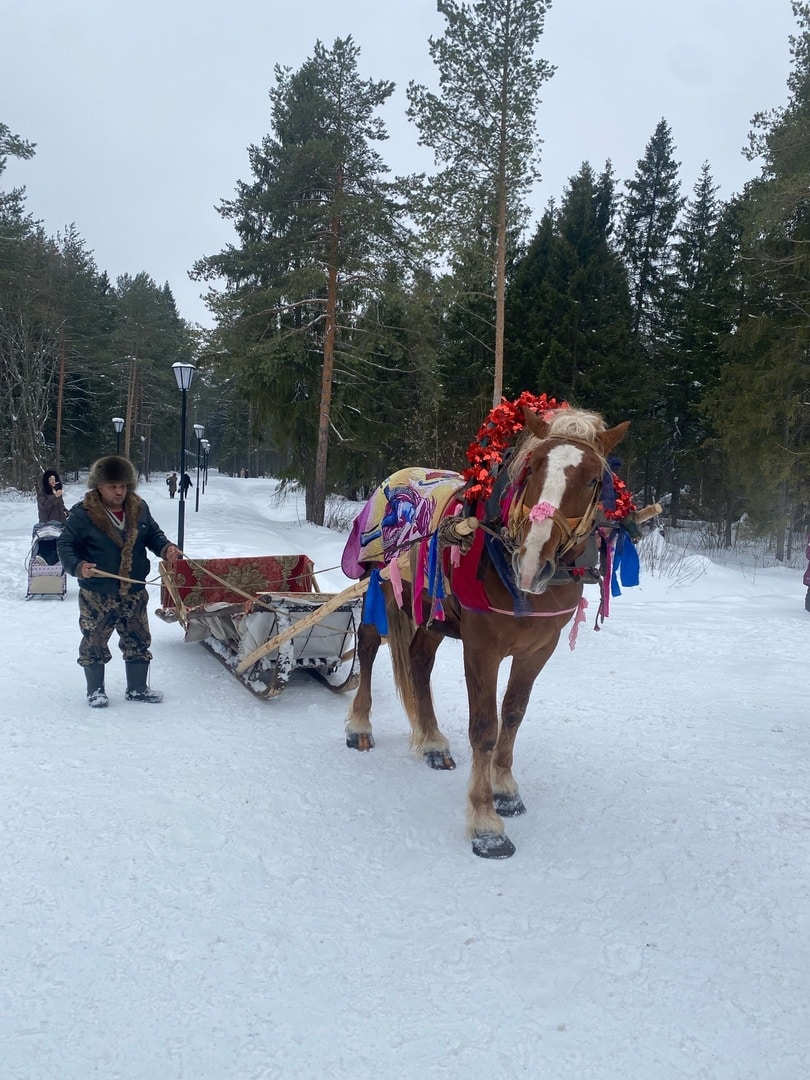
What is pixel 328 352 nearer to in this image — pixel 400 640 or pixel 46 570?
pixel 46 570

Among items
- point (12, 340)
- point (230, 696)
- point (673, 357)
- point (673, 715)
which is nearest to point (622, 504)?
point (673, 715)

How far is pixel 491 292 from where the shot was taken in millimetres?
18375

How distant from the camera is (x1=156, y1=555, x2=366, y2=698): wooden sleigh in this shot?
16.8ft

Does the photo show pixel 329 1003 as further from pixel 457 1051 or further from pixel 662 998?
pixel 662 998

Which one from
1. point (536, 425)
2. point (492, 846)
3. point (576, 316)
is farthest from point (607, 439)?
point (576, 316)

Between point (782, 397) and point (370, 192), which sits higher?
point (370, 192)

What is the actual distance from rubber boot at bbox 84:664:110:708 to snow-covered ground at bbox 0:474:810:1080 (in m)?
0.09

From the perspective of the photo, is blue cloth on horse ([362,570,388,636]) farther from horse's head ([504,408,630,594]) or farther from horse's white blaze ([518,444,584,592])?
horse's white blaze ([518,444,584,592])

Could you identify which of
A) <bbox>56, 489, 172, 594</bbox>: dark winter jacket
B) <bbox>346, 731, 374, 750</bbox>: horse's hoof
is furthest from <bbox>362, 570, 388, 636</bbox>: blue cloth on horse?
<bbox>56, 489, 172, 594</bbox>: dark winter jacket

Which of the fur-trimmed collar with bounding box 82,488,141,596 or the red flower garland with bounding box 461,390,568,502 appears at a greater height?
the red flower garland with bounding box 461,390,568,502

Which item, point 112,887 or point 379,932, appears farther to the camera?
point 112,887

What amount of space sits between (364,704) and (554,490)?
7.83ft

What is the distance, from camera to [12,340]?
31250mm

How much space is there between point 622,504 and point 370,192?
15.4m
